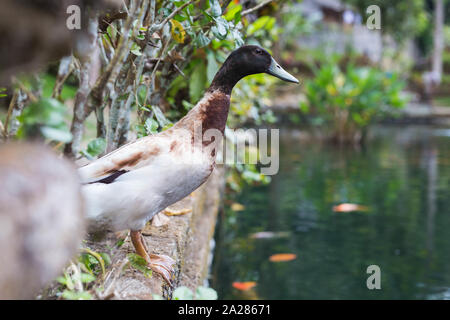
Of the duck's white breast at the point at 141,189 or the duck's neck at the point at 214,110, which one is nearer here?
the duck's white breast at the point at 141,189

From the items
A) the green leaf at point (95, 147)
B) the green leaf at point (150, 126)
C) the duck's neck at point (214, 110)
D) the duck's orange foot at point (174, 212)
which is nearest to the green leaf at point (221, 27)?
the duck's neck at point (214, 110)

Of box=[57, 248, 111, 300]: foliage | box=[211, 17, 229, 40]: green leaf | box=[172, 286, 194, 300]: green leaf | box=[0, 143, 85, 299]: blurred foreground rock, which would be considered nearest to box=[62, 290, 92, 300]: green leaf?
box=[57, 248, 111, 300]: foliage

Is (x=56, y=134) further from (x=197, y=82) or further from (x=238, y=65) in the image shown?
(x=197, y=82)

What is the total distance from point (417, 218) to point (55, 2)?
398cm

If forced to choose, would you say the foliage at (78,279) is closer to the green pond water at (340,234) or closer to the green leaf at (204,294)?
the green leaf at (204,294)

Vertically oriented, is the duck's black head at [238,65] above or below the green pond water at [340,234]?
above

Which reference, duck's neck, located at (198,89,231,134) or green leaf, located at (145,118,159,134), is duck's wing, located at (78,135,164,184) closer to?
duck's neck, located at (198,89,231,134)

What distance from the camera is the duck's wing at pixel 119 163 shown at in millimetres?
1374

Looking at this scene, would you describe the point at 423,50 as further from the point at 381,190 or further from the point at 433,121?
the point at 381,190

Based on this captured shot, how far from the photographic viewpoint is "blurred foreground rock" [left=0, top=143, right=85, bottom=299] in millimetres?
717

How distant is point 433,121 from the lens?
1308 centimetres

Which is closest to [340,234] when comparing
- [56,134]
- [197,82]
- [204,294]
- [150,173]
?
[197,82]

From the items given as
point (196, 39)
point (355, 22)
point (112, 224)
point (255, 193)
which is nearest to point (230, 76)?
point (196, 39)

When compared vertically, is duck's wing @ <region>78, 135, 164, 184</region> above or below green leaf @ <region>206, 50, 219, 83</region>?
below
